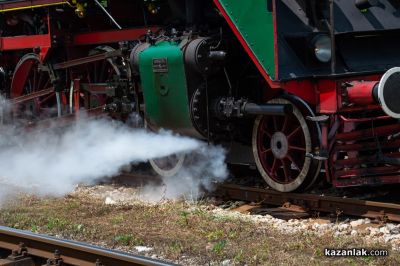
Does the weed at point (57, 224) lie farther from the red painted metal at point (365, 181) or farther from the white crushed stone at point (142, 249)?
the red painted metal at point (365, 181)

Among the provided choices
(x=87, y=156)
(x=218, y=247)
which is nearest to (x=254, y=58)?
(x=218, y=247)

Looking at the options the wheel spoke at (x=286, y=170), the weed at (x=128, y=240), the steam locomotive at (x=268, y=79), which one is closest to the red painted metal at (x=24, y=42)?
the steam locomotive at (x=268, y=79)

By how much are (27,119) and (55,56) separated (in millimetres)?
1107

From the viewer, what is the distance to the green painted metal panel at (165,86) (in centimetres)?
593

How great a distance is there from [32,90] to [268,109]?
4.62 m

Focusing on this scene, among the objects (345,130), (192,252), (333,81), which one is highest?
(333,81)

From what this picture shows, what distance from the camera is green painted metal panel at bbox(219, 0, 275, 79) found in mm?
5191

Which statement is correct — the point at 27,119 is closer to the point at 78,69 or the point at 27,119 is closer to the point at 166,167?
the point at 78,69

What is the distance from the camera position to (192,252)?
443cm

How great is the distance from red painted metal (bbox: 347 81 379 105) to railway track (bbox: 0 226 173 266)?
2079 mm

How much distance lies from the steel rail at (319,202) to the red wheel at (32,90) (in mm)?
3388

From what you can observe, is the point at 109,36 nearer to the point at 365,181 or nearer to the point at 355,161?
the point at 355,161

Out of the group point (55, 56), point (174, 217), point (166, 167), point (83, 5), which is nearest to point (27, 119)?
point (55, 56)

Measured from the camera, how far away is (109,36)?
7453 mm
